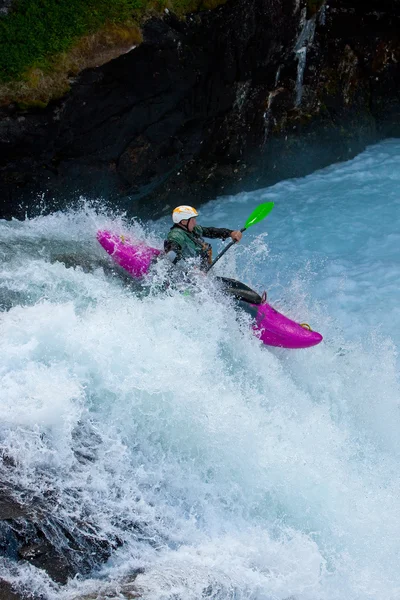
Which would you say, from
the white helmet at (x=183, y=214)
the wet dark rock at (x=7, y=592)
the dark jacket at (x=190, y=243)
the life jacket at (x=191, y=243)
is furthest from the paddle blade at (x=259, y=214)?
the wet dark rock at (x=7, y=592)

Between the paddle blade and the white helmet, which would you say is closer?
the white helmet

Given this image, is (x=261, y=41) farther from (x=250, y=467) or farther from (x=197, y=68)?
(x=250, y=467)

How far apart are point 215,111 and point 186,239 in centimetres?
279

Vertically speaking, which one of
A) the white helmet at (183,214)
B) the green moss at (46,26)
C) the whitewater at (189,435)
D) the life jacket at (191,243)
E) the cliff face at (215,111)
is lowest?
the whitewater at (189,435)

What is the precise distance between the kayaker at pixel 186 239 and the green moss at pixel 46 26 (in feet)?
7.34

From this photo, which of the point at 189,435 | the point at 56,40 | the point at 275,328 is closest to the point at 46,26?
the point at 56,40

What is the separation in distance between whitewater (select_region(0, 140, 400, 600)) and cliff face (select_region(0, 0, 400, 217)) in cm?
90

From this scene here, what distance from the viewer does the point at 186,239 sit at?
239 inches

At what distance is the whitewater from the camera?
344 cm

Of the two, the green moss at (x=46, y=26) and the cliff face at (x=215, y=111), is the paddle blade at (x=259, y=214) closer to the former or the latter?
the cliff face at (x=215, y=111)

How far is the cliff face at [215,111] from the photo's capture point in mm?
6828

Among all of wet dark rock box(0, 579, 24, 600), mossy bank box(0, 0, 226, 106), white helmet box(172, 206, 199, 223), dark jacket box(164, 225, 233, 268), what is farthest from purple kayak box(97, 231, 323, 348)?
wet dark rock box(0, 579, 24, 600)

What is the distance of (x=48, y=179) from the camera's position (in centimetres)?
697

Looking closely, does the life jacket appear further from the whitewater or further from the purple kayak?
the whitewater
